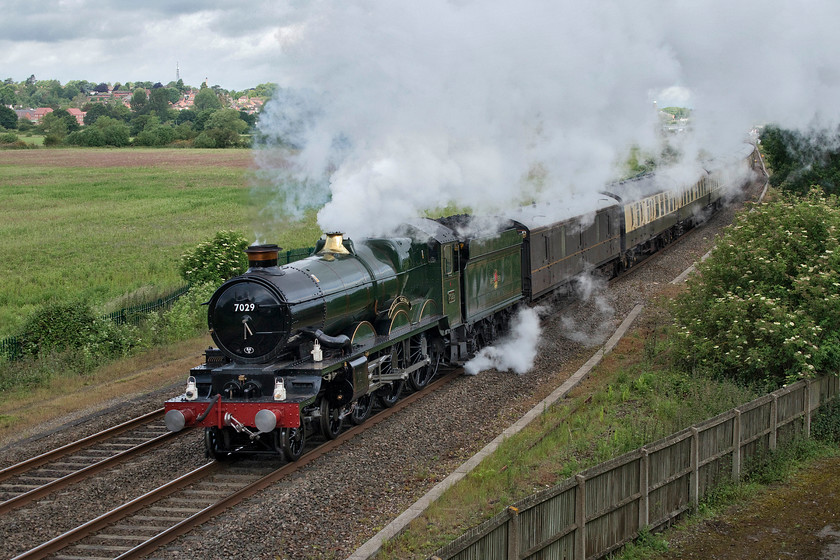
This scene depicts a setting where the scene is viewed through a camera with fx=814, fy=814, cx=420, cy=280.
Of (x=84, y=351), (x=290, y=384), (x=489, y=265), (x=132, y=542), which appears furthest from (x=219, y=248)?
(x=132, y=542)

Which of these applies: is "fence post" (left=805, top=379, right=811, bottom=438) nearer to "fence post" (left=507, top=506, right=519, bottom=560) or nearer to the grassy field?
"fence post" (left=507, top=506, right=519, bottom=560)

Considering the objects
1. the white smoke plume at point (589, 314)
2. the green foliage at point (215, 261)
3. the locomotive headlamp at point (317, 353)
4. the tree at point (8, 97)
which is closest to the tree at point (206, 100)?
the green foliage at point (215, 261)

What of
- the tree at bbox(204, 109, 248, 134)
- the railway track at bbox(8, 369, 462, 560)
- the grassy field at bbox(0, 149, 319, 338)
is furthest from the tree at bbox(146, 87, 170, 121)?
the railway track at bbox(8, 369, 462, 560)

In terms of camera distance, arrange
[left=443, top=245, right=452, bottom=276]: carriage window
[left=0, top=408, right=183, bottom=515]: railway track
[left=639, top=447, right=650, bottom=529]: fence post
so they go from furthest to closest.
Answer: [left=443, top=245, right=452, bottom=276]: carriage window, [left=0, top=408, right=183, bottom=515]: railway track, [left=639, top=447, right=650, bottom=529]: fence post

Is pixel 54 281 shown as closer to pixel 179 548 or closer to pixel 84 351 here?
pixel 84 351

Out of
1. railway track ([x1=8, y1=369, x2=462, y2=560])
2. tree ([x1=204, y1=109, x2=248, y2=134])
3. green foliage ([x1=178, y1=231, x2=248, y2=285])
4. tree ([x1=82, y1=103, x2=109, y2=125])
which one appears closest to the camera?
railway track ([x1=8, y1=369, x2=462, y2=560])

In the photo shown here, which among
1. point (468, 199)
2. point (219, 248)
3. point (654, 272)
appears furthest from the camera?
point (654, 272)

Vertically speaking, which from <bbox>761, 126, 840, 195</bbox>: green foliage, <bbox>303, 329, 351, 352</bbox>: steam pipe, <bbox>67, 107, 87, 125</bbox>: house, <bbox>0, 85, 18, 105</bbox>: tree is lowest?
<bbox>303, 329, 351, 352</bbox>: steam pipe

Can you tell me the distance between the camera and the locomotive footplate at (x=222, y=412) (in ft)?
33.8

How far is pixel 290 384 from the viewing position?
425 inches

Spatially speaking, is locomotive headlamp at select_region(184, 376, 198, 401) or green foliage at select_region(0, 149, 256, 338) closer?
locomotive headlamp at select_region(184, 376, 198, 401)

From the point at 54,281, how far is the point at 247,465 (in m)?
19.2

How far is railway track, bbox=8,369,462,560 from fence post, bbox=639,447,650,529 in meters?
4.53

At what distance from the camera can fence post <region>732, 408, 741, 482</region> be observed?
10.1m
